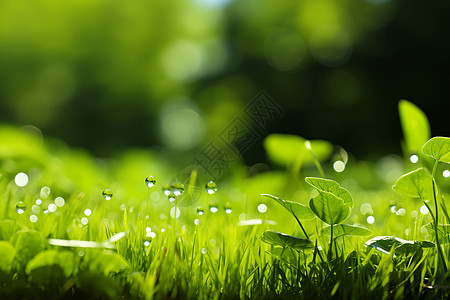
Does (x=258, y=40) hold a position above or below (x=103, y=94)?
above

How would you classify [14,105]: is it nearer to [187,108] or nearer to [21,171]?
[187,108]

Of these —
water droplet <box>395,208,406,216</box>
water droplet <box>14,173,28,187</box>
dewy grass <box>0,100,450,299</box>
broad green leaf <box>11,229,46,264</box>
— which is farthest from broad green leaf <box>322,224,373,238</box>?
water droplet <box>14,173,28,187</box>

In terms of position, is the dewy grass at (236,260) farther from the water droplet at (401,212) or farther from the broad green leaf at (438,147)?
the water droplet at (401,212)

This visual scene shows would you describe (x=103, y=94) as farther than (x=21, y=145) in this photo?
Yes

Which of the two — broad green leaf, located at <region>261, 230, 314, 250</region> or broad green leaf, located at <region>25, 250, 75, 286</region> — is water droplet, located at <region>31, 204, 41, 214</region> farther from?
broad green leaf, located at <region>261, 230, 314, 250</region>

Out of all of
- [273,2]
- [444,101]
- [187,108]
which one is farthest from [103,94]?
[444,101]

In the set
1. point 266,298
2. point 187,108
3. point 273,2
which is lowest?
point 266,298

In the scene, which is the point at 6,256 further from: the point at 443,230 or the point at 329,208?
the point at 443,230

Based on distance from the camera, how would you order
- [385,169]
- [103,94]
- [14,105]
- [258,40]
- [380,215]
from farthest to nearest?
1. [14,105]
2. [103,94]
3. [258,40]
4. [385,169]
5. [380,215]
